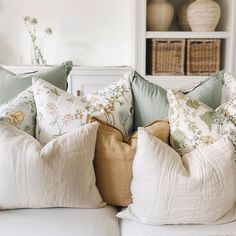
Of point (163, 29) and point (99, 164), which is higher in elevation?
point (163, 29)

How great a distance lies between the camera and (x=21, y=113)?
4.33ft

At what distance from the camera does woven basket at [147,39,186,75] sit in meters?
2.50

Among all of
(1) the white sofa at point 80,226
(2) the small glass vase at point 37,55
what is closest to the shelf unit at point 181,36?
(2) the small glass vase at point 37,55

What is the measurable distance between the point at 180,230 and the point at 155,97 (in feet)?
1.80

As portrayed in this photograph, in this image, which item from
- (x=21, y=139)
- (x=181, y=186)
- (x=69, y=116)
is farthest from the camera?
(x=69, y=116)

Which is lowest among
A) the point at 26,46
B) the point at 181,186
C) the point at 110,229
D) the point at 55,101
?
the point at 110,229

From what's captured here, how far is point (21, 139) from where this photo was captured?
1.20 meters

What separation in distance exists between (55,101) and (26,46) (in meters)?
1.72

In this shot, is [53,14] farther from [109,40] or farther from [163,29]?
[163,29]

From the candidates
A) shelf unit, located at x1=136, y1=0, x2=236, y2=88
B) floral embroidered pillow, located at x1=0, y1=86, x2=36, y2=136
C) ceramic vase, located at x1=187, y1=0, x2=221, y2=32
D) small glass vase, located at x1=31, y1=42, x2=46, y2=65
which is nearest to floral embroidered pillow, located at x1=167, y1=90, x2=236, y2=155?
floral embroidered pillow, located at x1=0, y1=86, x2=36, y2=136

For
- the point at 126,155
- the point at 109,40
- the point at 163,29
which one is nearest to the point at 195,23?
the point at 163,29

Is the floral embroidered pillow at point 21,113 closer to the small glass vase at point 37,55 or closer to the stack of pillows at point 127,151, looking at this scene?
the stack of pillows at point 127,151

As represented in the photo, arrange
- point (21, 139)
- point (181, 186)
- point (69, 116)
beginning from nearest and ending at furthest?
1. point (181, 186)
2. point (21, 139)
3. point (69, 116)

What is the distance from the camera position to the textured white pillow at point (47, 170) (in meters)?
1.15
